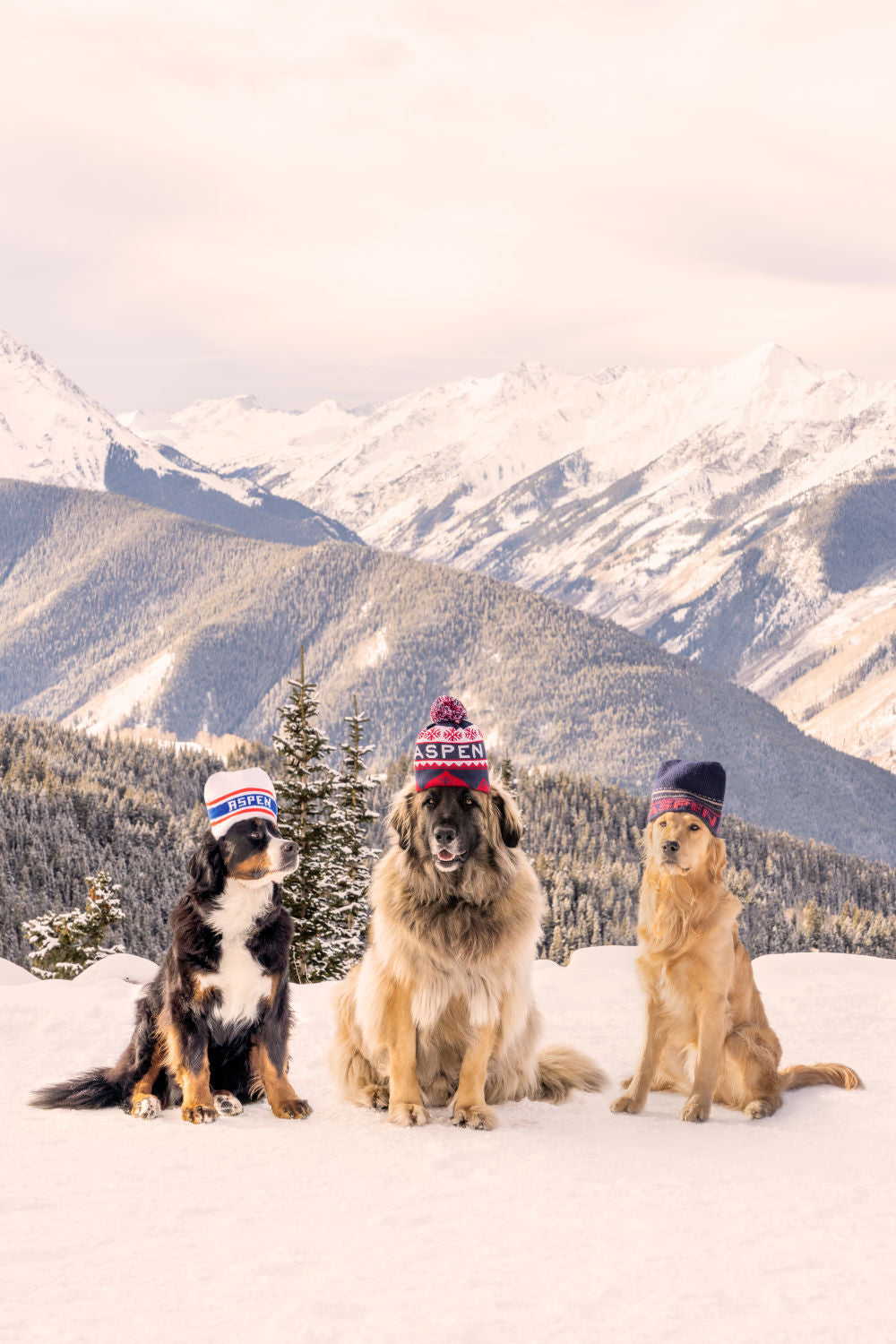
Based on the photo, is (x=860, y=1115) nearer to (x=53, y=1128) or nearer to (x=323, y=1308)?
(x=323, y=1308)

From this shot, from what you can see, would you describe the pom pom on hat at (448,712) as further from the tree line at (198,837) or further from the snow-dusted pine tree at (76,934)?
the tree line at (198,837)

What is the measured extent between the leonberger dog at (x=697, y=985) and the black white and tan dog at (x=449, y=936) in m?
0.86

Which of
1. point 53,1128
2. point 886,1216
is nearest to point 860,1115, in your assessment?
point 886,1216

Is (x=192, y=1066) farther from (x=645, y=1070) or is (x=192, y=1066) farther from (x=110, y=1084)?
(x=645, y=1070)

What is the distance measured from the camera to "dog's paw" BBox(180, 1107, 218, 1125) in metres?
7.19

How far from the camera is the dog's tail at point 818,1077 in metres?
8.26

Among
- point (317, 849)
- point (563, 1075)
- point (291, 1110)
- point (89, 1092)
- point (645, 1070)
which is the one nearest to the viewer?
point (291, 1110)

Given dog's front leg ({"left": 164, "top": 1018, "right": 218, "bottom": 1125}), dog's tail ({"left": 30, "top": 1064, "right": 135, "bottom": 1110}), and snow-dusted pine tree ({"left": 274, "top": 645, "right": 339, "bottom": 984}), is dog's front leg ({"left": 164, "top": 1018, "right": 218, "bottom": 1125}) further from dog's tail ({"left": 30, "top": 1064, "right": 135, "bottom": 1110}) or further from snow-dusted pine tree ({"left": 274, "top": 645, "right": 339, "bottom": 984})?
snow-dusted pine tree ({"left": 274, "top": 645, "right": 339, "bottom": 984})

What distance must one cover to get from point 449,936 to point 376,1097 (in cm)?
149

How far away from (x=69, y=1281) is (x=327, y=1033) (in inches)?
232

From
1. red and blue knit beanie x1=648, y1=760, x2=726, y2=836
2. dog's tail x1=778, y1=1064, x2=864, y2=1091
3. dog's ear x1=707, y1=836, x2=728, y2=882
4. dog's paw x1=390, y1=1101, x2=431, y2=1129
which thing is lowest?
dog's paw x1=390, y1=1101, x2=431, y2=1129

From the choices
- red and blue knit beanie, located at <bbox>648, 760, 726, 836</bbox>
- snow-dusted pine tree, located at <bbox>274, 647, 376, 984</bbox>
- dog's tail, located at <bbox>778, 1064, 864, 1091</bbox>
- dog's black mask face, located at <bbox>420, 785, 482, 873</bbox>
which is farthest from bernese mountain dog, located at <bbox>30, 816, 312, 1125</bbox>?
snow-dusted pine tree, located at <bbox>274, 647, 376, 984</bbox>

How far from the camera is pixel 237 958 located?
7.27 meters

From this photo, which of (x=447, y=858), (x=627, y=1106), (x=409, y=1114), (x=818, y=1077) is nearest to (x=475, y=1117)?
(x=409, y=1114)
